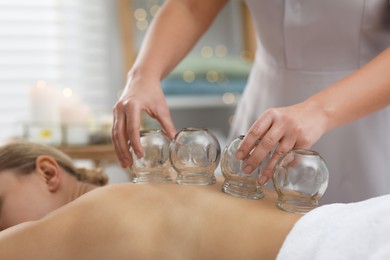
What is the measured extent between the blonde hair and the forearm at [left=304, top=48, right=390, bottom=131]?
78 centimetres

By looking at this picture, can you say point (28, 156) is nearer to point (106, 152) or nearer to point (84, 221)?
point (84, 221)

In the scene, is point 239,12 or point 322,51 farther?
point 239,12

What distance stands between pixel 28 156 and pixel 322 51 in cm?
86

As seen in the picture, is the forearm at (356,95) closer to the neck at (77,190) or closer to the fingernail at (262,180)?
the fingernail at (262,180)

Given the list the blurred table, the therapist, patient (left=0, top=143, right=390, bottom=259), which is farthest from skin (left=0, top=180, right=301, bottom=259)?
the blurred table

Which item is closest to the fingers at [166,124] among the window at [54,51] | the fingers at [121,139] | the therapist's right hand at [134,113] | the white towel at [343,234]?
the therapist's right hand at [134,113]

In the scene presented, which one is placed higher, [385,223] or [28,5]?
[28,5]

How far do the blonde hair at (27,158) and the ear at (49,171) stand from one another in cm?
2

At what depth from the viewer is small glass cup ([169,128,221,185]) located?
1191 millimetres

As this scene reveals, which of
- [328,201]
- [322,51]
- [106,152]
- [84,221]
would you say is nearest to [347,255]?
[84,221]

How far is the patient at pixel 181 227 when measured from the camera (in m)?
1.00

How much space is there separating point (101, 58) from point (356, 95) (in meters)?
3.05

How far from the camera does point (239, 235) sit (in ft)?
3.58

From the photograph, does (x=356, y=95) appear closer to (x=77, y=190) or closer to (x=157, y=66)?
(x=157, y=66)
